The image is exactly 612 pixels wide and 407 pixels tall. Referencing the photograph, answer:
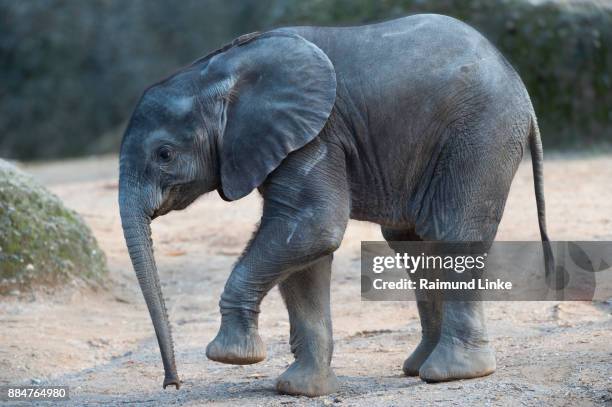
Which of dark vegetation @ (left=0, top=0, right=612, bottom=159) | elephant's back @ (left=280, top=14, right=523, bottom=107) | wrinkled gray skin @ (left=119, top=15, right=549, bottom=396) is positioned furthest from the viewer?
dark vegetation @ (left=0, top=0, right=612, bottom=159)

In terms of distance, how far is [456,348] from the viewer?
601cm

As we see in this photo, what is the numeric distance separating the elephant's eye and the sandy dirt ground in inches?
49.5

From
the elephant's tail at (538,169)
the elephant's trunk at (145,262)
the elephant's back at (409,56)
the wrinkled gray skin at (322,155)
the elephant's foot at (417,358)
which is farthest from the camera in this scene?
the elephant's foot at (417,358)

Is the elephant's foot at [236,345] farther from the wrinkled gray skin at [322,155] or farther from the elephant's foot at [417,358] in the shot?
the elephant's foot at [417,358]

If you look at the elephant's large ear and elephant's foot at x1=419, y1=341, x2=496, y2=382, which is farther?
elephant's foot at x1=419, y1=341, x2=496, y2=382

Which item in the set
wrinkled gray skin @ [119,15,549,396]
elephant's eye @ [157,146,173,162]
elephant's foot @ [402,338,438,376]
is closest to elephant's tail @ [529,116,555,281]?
wrinkled gray skin @ [119,15,549,396]

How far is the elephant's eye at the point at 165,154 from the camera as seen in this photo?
572cm

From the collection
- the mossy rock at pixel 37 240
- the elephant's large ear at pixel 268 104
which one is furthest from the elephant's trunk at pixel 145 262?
the mossy rock at pixel 37 240

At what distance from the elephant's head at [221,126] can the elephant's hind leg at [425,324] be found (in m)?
1.14

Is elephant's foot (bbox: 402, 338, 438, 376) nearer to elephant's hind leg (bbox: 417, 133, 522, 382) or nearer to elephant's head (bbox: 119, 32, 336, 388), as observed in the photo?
elephant's hind leg (bbox: 417, 133, 522, 382)

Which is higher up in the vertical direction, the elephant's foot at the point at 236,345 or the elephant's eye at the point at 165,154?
the elephant's eye at the point at 165,154

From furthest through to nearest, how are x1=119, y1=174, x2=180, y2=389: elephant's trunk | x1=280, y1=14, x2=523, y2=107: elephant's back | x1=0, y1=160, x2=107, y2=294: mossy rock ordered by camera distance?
x1=0, y1=160, x2=107, y2=294: mossy rock
x1=280, y1=14, x2=523, y2=107: elephant's back
x1=119, y1=174, x2=180, y2=389: elephant's trunk

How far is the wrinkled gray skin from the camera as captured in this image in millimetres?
5664

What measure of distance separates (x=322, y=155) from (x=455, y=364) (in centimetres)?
127
